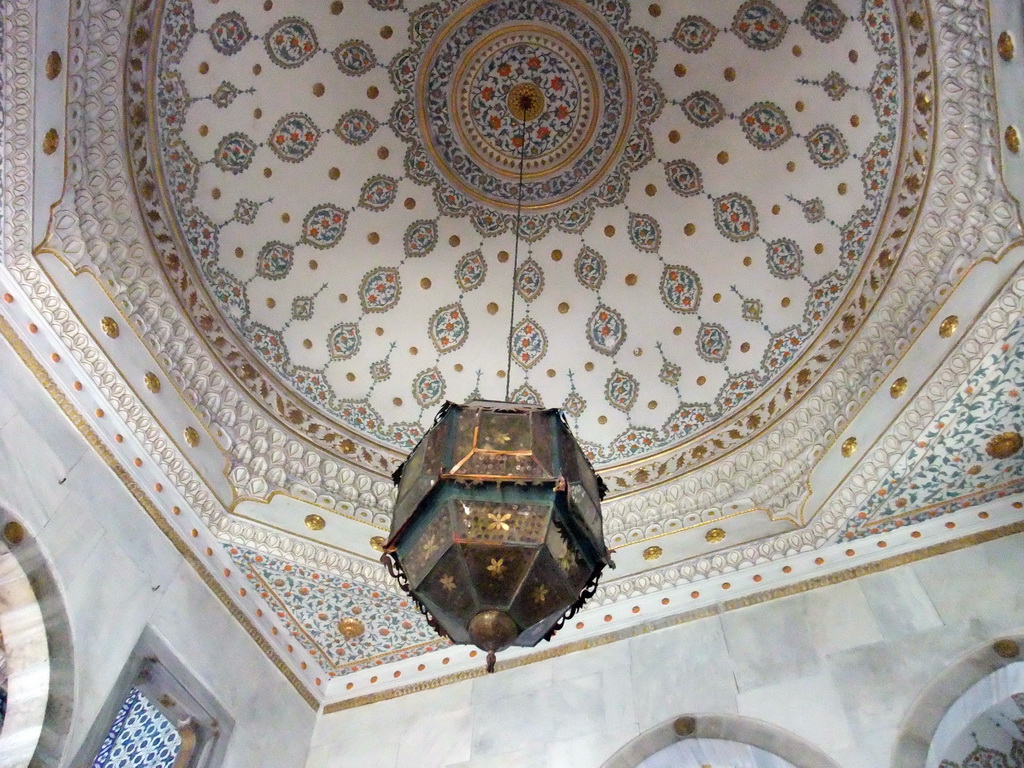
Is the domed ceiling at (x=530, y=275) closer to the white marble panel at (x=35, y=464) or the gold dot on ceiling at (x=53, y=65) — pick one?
the gold dot on ceiling at (x=53, y=65)

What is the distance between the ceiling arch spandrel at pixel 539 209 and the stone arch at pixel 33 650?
1907 mm

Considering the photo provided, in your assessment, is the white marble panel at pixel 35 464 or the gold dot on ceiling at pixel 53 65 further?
the gold dot on ceiling at pixel 53 65

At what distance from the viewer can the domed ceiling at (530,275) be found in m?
4.41

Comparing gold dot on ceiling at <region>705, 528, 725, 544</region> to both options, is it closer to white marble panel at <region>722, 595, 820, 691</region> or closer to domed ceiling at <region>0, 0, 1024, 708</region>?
domed ceiling at <region>0, 0, 1024, 708</region>

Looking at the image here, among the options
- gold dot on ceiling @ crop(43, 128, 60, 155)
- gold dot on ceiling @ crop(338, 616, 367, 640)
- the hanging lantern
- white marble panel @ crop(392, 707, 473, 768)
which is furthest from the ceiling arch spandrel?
the hanging lantern

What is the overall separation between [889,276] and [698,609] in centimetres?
222

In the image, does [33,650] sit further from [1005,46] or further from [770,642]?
[1005,46]

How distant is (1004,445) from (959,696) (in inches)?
51.5

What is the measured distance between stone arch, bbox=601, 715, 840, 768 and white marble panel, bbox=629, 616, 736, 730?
0.07 meters

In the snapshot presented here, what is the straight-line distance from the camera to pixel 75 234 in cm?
438

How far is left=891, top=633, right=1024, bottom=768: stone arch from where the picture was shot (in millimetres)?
3928

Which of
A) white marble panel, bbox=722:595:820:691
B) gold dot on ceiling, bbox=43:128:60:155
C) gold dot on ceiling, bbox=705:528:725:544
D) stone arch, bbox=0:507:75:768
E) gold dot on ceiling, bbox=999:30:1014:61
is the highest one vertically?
gold dot on ceiling, bbox=999:30:1014:61

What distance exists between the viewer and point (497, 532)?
2.98 m

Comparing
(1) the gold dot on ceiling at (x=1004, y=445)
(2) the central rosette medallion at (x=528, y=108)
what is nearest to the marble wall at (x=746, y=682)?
(1) the gold dot on ceiling at (x=1004, y=445)
